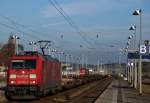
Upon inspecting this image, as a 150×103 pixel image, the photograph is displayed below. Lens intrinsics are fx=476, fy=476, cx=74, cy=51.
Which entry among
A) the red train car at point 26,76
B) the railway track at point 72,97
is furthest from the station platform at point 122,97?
the red train car at point 26,76

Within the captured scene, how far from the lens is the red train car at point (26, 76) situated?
35103mm

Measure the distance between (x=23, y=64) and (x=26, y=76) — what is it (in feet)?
3.52

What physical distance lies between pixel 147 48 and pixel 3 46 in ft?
394

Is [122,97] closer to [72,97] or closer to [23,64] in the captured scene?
[72,97]

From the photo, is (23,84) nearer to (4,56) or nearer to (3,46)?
(4,56)

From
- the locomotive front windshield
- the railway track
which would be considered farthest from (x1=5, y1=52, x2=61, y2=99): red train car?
the railway track

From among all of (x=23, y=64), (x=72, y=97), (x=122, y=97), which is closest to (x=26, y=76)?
(x=23, y=64)

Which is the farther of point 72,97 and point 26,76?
point 72,97

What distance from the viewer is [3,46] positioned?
525ft

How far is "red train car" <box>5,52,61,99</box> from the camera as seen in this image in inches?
1382

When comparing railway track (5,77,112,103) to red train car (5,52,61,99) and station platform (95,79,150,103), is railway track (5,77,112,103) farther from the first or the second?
red train car (5,52,61,99)

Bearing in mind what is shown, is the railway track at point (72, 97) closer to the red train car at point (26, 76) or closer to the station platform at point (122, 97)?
the station platform at point (122, 97)

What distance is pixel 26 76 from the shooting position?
3578 cm

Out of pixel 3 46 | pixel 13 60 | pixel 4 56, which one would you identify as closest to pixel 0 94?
pixel 13 60
